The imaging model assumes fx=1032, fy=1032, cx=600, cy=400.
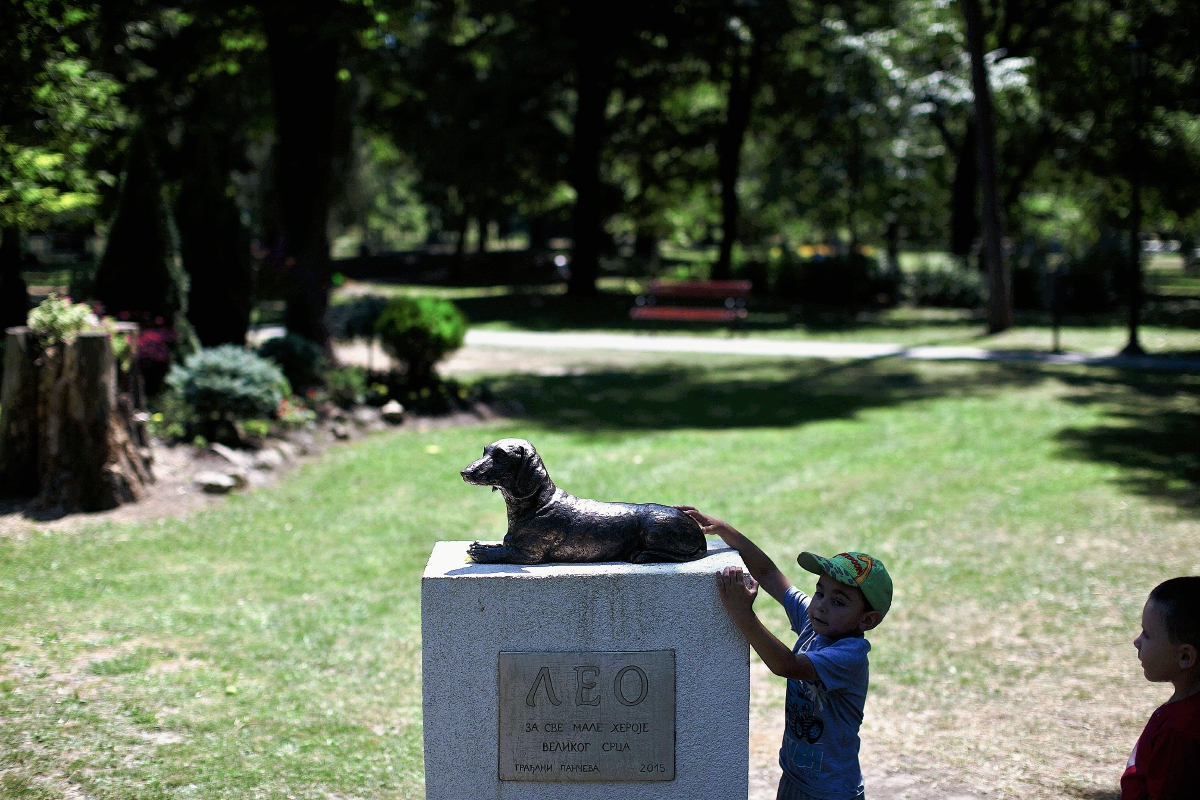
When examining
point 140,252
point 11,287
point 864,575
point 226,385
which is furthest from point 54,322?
point 864,575

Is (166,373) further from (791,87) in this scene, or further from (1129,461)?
(791,87)

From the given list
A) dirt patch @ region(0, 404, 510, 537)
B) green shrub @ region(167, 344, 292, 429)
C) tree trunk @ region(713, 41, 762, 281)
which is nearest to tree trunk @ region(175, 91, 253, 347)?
dirt patch @ region(0, 404, 510, 537)

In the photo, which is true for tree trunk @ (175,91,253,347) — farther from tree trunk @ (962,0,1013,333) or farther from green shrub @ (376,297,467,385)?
tree trunk @ (962,0,1013,333)

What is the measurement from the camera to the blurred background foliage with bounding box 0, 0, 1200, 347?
14305mm

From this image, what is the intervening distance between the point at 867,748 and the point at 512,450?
290 centimetres

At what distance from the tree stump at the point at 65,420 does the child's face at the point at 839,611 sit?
7.44 metres

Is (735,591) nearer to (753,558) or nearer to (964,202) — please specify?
(753,558)

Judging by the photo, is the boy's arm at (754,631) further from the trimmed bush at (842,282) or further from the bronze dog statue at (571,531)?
the trimmed bush at (842,282)

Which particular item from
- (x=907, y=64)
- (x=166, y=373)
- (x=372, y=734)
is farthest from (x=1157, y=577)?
(x=907, y=64)

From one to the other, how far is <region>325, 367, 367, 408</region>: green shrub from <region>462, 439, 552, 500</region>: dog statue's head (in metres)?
9.61

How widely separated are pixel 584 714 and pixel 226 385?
8033 mm

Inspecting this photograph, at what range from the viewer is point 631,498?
9.80 meters

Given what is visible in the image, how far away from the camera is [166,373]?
12.4 meters

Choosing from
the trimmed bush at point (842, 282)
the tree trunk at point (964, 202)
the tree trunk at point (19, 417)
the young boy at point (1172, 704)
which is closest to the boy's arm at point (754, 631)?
the young boy at point (1172, 704)
